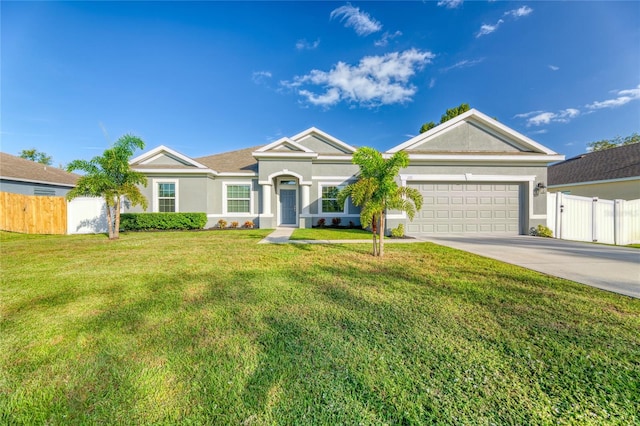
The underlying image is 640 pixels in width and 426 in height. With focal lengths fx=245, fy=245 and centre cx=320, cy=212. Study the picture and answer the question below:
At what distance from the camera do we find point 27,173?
1636 centimetres

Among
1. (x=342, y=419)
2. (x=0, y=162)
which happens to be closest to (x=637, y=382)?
(x=342, y=419)

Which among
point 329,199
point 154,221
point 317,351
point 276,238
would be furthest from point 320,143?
point 317,351

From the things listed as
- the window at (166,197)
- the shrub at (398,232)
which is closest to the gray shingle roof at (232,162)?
the window at (166,197)

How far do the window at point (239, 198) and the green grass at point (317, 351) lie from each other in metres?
10.6

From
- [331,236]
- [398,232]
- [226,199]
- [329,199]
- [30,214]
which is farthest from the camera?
Answer: [226,199]

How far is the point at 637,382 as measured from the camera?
2033 millimetres

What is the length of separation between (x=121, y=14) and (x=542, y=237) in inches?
821

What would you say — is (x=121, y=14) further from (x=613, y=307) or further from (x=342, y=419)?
(x=613, y=307)

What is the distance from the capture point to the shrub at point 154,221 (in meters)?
13.6

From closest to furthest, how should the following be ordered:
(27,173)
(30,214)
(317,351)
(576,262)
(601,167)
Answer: (317,351) < (576,262) < (30,214) < (27,173) < (601,167)

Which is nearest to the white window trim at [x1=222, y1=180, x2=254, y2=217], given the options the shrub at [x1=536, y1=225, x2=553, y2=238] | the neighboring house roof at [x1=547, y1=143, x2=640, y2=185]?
the shrub at [x1=536, y1=225, x2=553, y2=238]

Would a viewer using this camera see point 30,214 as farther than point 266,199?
No

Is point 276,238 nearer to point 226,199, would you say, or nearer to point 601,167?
point 226,199

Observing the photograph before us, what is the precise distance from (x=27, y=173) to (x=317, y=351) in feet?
79.7
